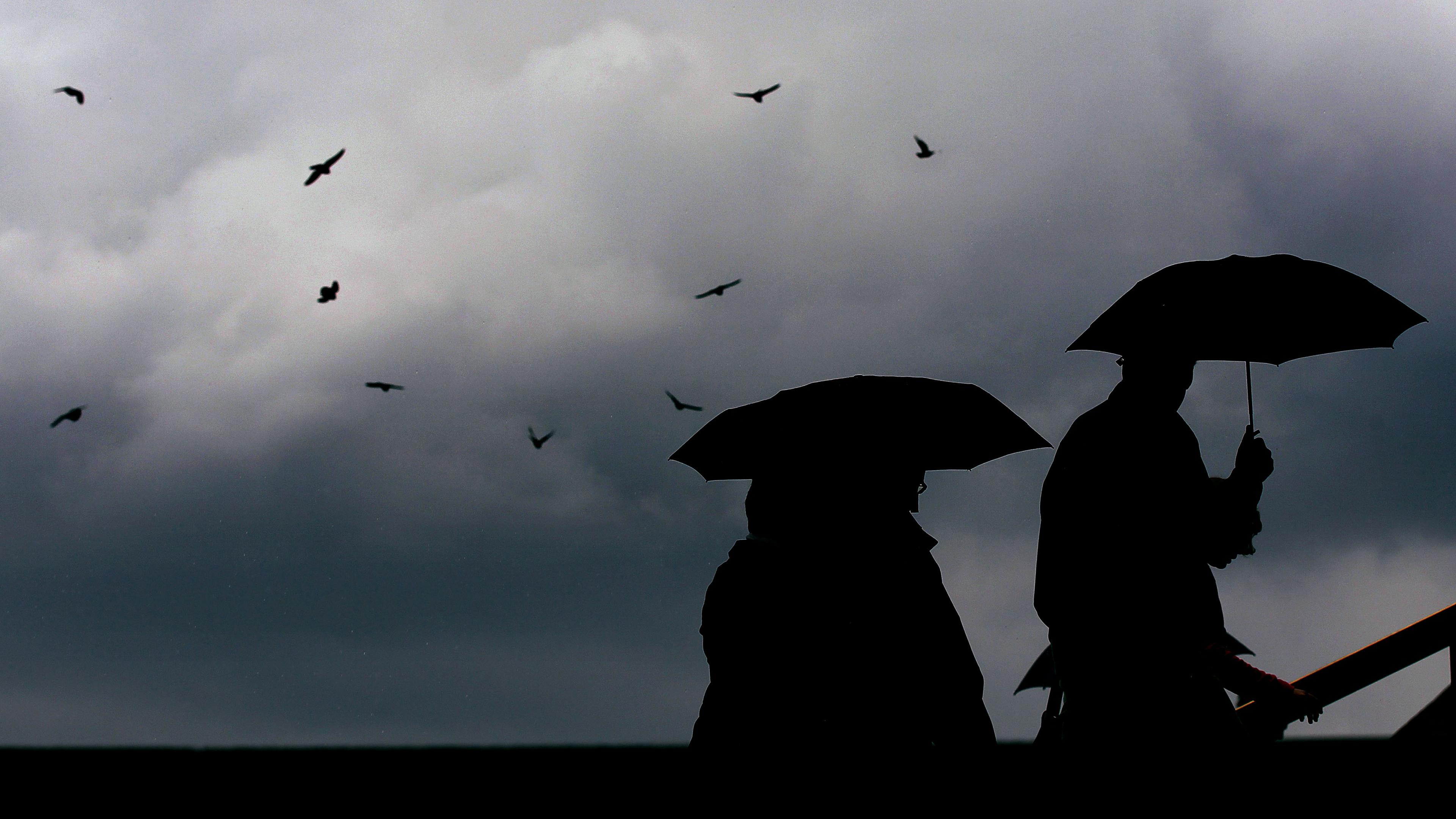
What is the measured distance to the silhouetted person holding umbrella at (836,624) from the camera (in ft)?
14.6

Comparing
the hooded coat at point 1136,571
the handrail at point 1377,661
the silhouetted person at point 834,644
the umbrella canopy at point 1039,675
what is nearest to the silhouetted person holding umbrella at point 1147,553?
the hooded coat at point 1136,571

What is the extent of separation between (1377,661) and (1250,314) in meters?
1.29

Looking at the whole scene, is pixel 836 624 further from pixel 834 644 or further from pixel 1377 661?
pixel 1377 661

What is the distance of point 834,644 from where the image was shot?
452 centimetres

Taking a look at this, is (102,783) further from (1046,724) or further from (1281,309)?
(1281,309)

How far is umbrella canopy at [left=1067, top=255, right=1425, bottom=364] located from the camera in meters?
4.31

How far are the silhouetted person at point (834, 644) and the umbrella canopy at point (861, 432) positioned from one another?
0.90ft

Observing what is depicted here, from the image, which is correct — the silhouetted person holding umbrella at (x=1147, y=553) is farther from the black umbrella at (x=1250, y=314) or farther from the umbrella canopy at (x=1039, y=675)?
the umbrella canopy at (x=1039, y=675)

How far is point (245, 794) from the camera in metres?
3.10

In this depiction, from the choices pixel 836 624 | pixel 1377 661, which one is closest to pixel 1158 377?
pixel 1377 661

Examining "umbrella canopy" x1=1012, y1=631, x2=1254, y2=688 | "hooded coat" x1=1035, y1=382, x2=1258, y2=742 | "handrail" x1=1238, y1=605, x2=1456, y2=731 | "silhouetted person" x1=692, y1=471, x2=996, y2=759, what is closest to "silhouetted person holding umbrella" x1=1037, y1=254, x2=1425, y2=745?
"hooded coat" x1=1035, y1=382, x2=1258, y2=742

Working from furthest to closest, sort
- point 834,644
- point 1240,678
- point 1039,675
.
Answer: point 1039,675
point 834,644
point 1240,678

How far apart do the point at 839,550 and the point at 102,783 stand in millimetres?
2513

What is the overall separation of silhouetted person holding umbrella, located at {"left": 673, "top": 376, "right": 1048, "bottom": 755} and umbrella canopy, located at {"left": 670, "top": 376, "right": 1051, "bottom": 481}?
0.6 inches
